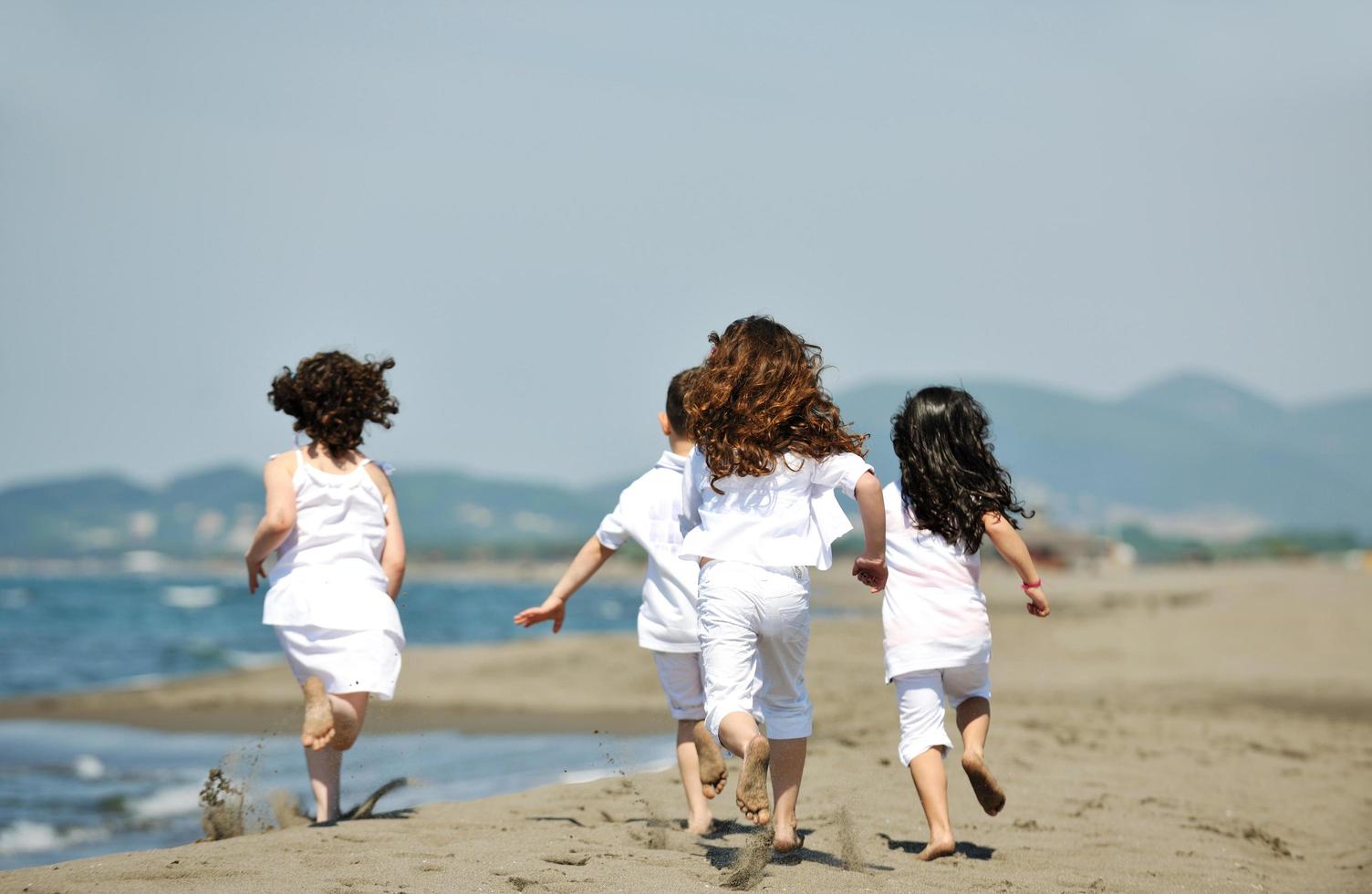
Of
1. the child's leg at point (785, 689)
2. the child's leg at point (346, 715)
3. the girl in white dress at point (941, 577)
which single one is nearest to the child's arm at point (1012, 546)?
the girl in white dress at point (941, 577)

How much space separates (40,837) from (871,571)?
4.74 metres

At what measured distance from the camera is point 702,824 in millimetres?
5078

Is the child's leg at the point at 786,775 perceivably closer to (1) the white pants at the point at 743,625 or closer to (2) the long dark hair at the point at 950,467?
(1) the white pants at the point at 743,625

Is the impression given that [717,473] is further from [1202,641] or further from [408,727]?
[1202,641]

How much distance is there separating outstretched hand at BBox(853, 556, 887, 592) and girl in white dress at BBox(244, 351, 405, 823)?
1702 mm

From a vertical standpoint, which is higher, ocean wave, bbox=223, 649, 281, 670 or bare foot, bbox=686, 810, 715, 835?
ocean wave, bbox=223, 649, 281, 670

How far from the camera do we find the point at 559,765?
8367mm

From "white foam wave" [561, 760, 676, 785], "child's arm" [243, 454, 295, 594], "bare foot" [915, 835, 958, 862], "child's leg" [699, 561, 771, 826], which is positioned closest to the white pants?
"child's leg" [699, 561, 771, 826]

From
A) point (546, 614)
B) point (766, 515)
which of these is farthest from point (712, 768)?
point (546, 614)

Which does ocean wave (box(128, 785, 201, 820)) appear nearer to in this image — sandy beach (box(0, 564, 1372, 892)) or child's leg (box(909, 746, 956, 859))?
sandy beach (box(0, 564, 1372, 892))

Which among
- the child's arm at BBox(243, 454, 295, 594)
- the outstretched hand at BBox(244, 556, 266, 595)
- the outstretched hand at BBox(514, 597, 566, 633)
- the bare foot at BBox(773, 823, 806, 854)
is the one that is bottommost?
the bare foot at BBox(773, 823, 806, 854)

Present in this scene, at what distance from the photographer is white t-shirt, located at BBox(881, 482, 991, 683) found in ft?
15.3

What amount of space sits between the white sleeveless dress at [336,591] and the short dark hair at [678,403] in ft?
3.91

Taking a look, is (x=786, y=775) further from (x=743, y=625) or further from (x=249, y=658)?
Result: (x=249, y=658)
